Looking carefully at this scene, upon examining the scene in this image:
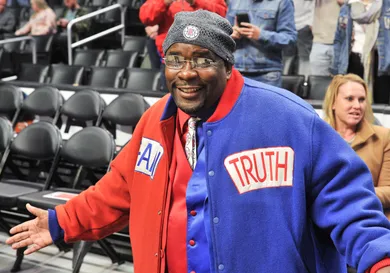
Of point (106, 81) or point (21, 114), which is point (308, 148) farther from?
point (106, 81)

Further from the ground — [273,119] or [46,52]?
[273,119]

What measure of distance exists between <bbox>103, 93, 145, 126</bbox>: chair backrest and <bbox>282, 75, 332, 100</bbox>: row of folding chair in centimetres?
140

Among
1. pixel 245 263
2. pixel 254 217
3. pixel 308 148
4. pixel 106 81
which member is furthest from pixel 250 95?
pixel 106 81

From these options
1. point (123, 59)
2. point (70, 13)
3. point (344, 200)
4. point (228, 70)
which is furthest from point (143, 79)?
point (344, 200)

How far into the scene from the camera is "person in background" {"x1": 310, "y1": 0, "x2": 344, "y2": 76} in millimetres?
5383

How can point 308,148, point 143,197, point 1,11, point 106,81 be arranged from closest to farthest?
point 308,148 → point 143,197 → point 106,81 → point 1,11

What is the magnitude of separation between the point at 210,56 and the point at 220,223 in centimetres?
44

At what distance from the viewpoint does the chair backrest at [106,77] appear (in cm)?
635

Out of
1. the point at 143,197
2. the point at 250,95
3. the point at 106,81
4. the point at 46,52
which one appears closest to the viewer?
the point at 250,95

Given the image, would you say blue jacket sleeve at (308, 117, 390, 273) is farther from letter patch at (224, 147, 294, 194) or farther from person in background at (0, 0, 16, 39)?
person in background at (0, 0, 16, 39)

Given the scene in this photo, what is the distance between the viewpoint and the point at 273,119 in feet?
5.57

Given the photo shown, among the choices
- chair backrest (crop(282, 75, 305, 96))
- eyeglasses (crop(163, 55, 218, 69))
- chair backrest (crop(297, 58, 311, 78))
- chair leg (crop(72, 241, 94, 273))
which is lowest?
chair leg (crop(72, 241, 94, 273))

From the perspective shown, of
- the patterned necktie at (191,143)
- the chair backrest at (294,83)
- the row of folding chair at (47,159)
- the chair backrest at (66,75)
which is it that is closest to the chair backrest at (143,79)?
the chair backrest at (66,75)

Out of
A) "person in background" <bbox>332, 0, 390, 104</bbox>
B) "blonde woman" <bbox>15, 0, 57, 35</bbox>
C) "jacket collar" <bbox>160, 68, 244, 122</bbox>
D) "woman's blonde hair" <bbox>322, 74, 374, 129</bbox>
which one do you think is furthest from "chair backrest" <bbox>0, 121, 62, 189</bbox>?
"blonde woman" <bbox>15, 0, 57, 35</bbox>
